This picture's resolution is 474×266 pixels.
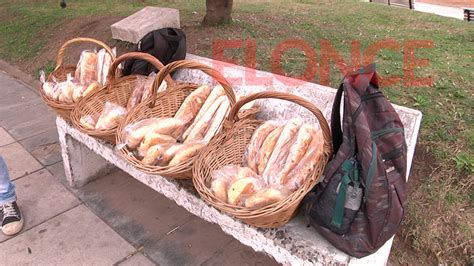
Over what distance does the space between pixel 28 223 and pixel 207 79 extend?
5.18 feet

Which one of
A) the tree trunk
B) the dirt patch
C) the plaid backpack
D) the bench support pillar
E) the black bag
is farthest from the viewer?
the dirt patch

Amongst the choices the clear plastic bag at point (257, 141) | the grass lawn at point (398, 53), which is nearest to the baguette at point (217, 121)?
the clear plastic bag at point (257, 141)

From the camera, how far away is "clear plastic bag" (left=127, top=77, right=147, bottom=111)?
7.98 feet

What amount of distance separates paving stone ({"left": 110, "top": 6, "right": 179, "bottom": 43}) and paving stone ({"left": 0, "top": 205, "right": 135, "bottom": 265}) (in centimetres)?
176

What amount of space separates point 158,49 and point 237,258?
1505 mm

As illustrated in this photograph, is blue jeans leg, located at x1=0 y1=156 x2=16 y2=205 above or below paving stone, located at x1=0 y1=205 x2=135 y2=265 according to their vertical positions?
above

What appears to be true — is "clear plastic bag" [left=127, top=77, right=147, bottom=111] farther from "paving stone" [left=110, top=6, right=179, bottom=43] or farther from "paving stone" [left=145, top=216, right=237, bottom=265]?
"paving stone" [left=110, top=6, right=179, bottom=43]

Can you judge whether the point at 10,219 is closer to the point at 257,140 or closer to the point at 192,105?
the point at 192,105

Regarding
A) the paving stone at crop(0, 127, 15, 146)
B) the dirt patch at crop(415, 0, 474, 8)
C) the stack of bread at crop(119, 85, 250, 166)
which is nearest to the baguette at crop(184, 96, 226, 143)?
the stack of bread at crop(119, 85, 250, 166)

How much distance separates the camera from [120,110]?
228cm

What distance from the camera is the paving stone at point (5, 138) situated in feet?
12.4

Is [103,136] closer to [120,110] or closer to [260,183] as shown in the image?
[120,110]

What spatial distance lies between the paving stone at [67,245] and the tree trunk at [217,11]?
319cm

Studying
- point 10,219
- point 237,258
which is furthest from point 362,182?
point 10,219
